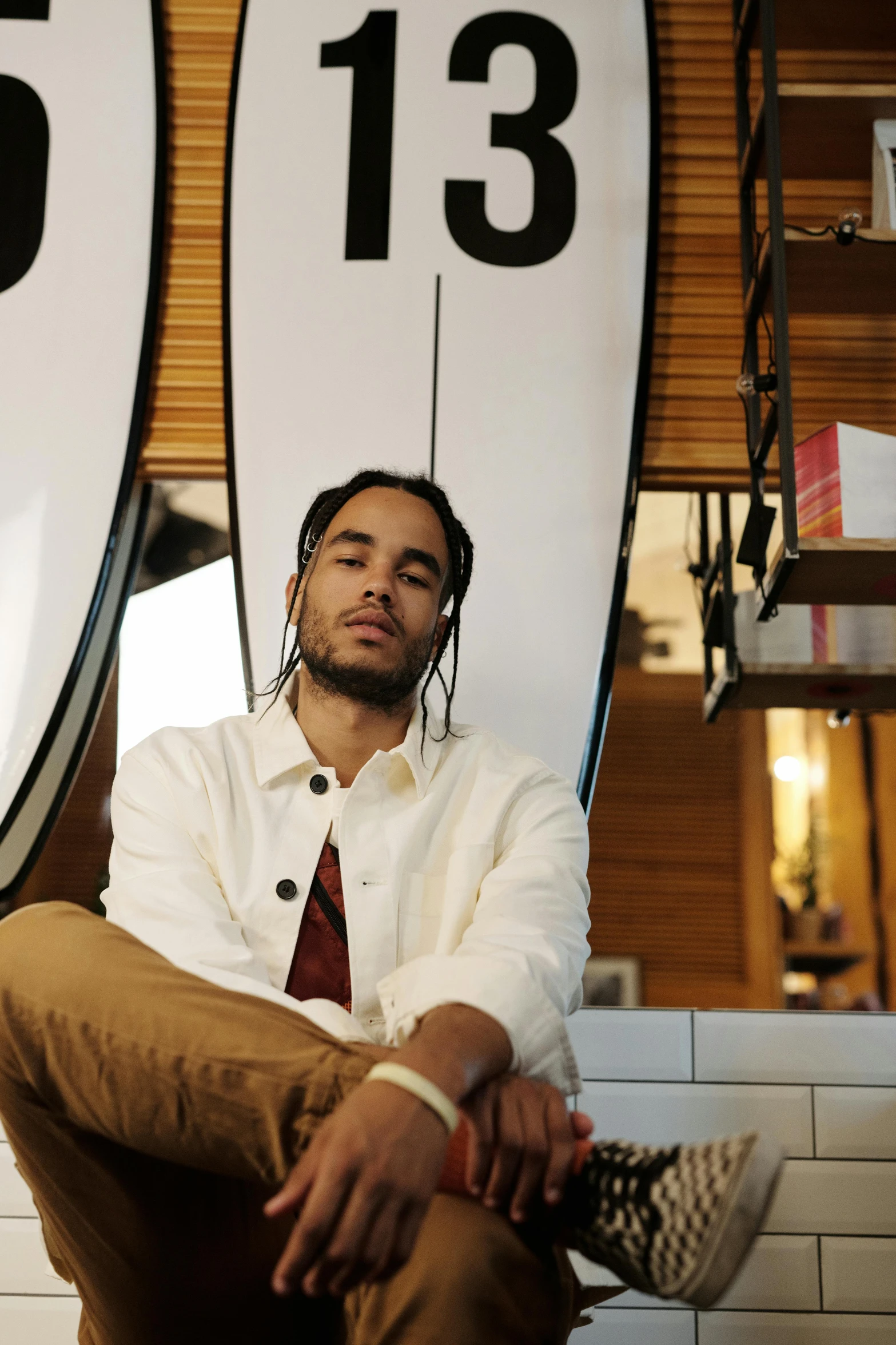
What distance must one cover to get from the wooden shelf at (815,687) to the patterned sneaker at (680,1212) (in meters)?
1.29

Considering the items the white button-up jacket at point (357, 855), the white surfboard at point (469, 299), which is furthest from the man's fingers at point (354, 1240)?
the white surfboard at point (469, 299)

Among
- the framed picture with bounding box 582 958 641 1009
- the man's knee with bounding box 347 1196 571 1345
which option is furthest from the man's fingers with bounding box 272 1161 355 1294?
the framed picture with bounding box 582 958 641 1009

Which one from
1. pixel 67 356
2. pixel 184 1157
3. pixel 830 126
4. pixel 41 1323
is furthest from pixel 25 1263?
pixel 830 126

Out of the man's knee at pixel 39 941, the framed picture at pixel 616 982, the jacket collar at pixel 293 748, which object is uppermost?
the jacket collar at pixel 293 748

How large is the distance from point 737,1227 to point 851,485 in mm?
1260

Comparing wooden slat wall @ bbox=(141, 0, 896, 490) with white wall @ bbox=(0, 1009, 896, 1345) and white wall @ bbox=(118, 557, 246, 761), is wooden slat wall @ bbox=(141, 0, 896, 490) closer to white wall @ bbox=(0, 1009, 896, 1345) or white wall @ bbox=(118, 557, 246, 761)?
white wall @ bbox=(118, 557, 246, 761)

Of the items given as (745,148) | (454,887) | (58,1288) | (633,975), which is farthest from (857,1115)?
(633,975)

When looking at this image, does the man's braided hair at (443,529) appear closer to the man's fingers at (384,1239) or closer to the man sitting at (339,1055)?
the man sitting at (339,1055)

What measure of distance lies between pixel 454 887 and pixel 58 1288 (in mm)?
846

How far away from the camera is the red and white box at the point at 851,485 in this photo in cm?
173

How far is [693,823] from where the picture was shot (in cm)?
519

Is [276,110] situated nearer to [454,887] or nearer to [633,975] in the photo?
[454,887]

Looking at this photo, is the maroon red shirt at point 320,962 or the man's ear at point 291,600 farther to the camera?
the man's ear at point 291,600

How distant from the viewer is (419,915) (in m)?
1.43
